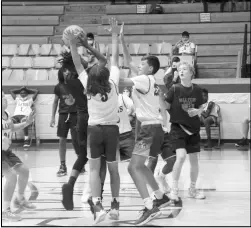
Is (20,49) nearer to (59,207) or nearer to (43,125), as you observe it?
(43,125)

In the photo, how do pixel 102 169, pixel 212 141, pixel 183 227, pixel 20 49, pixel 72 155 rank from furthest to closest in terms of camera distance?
pixel 20 49 → pixel 212 141 → pixel 72 155 → pixel 102 169 → pixel 183 227

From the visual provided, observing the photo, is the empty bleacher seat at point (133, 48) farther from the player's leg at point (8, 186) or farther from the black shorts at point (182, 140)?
the player's leg at point (8, 186)

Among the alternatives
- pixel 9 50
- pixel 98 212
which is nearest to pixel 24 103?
pixel 9 50

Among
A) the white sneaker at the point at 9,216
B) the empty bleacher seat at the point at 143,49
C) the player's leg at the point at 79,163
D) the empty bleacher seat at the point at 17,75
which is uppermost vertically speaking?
the empty bleacher seat at the point at 143,49

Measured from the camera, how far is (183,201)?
6453 millimetres

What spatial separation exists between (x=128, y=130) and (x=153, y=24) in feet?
35.7

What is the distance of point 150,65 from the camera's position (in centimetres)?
575

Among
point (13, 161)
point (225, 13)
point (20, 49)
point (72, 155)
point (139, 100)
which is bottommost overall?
point (72, 155)

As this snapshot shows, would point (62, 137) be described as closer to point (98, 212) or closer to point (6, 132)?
point (6, 132)

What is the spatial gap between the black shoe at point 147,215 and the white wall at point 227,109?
783 cm

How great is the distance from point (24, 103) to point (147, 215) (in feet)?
26.3

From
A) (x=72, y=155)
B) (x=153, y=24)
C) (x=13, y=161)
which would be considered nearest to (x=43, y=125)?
(x=72, y=155)

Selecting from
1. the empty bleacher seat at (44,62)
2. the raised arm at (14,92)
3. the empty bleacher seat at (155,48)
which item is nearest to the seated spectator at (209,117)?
the empty bleacher seat at (155,48)

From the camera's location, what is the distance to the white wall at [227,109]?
12.9 m
